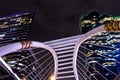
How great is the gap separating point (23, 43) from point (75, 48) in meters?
2.91

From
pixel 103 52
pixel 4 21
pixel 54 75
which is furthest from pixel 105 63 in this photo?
pixel 54 75

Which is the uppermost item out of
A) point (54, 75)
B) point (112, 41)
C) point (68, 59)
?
point (68, 59)

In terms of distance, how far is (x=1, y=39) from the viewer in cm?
7438

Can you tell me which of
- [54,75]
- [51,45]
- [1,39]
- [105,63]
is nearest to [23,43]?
[51,45]

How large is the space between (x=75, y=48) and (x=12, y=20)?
81.3 m

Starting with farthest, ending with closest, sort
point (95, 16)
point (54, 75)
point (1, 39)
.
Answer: point (95, 16) < point (1, 39) < point (54, 75)

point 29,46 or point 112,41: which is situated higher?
point 29,46

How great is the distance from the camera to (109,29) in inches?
271

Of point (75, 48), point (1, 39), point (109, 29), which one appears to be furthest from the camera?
point (1, 39)

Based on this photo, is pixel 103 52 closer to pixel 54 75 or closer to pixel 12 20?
pixel 12 20

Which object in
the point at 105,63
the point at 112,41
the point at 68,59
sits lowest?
the point at 105,63

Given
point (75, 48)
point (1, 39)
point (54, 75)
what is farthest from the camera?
point (1, 39)

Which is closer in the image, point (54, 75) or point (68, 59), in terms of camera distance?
point (68, 59)

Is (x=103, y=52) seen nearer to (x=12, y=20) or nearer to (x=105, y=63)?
(x=105, y=63)
